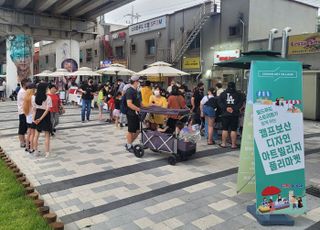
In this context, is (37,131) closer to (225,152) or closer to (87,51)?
(225,152)

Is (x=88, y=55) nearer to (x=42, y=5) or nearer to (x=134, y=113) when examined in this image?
(x=42, y=5)

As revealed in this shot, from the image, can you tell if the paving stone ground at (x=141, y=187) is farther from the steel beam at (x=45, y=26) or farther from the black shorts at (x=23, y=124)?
the steel beam at (x=45, y=26)

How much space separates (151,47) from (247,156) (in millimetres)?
24329

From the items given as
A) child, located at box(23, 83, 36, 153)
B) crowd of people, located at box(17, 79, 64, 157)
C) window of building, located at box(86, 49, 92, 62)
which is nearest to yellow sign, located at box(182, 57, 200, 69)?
crowd of people, located at box(17, 79, 64, 157)

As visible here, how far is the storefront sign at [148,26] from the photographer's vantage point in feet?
86.5

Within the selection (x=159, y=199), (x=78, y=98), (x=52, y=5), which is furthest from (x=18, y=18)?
(x=159, y=199)

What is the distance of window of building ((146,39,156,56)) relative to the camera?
27781mm

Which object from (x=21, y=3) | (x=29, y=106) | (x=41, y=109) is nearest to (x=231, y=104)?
(x=41, y=109)

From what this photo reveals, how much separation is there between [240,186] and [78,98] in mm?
18128

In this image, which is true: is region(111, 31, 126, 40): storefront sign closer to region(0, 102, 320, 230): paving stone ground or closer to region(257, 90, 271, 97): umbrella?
region(0, 102, 320, 230): paving stone ground

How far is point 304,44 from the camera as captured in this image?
638 inches

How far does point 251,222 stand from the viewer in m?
4.49

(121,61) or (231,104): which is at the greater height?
(121,61)

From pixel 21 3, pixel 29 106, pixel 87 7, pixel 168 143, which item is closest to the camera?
pixel 168 143
